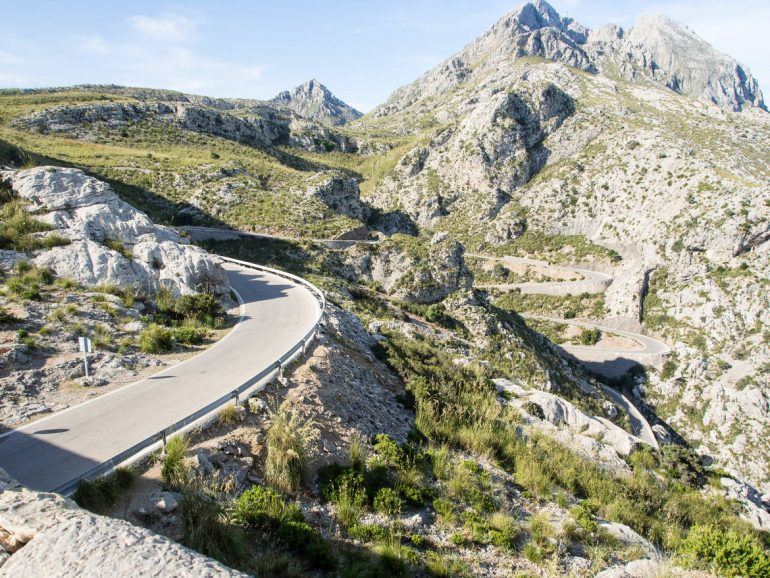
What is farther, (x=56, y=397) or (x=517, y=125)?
(x=517, y=125)

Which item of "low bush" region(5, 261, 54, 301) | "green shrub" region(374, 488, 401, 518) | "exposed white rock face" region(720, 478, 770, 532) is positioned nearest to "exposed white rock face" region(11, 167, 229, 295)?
"low bush" region(5, 261, 54, 301)

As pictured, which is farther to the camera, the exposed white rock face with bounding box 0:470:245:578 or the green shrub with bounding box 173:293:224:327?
the green shrub with bounding box 173:293:224:327

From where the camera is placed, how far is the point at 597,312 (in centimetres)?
6700

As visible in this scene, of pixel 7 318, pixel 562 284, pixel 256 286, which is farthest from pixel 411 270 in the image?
pixel 562 284

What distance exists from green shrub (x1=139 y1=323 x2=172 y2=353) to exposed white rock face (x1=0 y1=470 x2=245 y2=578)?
9.54 metres

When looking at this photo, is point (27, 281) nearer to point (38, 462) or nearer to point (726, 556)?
point (38, 462)

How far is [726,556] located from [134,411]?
1238 centimetres

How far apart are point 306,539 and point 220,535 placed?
4.55ft

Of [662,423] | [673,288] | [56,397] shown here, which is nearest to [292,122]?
[673,288]

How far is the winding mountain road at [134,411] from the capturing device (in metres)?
7.68

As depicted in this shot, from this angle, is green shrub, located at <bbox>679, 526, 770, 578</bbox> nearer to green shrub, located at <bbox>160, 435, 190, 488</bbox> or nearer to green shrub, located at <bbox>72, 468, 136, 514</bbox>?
green shrub, located at <bbox>160, 435, 190, 488</bbox>

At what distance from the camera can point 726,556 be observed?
287 inches

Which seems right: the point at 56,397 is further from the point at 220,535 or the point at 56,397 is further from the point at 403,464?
the point at 403,464

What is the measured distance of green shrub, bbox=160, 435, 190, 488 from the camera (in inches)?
282
